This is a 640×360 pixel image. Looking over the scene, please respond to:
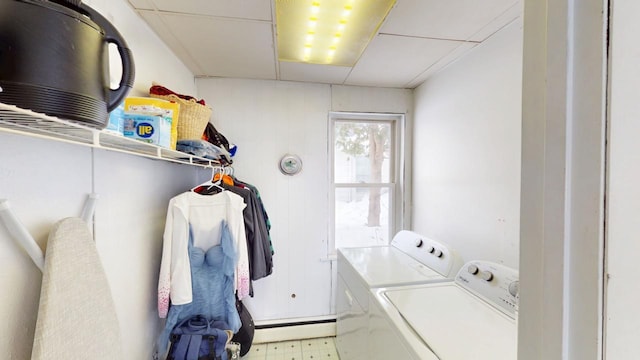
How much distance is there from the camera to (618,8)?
33 cm

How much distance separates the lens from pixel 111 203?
45.1 inches

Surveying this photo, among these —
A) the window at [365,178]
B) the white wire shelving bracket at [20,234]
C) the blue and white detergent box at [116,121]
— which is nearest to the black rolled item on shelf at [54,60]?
the blue and white detergent box at [116,121]

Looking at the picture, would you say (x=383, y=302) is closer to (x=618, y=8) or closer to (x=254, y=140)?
(x=618, y=8)

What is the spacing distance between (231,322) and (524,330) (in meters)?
1.61

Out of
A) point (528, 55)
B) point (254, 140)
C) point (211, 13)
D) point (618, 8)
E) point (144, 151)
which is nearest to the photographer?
point (618, 8)

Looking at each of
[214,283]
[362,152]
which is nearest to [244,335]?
[214,283]

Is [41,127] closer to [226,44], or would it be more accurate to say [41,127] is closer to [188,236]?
[188,236]

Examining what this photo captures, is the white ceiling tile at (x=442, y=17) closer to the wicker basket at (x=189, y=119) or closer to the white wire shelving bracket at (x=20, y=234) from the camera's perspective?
the wicker basket at (x=189, y=119)

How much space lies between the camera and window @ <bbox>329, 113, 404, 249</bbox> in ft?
8.48

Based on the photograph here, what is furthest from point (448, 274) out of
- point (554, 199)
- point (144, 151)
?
point (144, 151)

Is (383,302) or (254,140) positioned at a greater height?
(254,140)

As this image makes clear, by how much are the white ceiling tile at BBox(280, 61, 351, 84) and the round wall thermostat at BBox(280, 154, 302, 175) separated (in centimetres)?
68

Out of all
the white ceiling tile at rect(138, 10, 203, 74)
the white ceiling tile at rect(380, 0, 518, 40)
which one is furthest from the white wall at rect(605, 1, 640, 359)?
the white ceiling tile at rect(138, 10, 203, 74)

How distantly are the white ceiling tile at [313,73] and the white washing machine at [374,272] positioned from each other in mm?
1421
